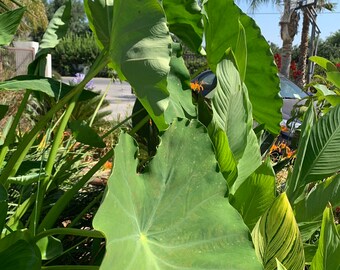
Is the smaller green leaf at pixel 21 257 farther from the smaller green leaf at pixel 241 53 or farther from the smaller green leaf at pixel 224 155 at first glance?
the smaller green leaf at pixel 241 53

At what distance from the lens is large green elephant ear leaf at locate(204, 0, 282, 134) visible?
120cm

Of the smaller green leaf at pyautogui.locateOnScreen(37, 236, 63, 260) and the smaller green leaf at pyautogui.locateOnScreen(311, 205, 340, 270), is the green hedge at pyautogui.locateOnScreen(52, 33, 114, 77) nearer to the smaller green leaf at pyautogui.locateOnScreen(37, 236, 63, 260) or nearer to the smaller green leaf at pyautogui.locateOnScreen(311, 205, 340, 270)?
the smaller green leaf at pyautogui.locateOnScreen(37, 236, 63, 260)

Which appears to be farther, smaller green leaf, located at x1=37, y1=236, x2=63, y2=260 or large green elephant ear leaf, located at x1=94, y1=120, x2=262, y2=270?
smaller green leaf, located at x1=37, y1=236, x2=63, y2=260

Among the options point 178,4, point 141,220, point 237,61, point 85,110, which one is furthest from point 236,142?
point 85,110

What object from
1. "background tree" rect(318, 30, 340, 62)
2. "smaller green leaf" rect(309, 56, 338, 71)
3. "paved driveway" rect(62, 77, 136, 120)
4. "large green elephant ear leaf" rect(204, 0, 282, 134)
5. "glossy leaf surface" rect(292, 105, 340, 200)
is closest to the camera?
"glossy leaf surface" rect(292, 105, 340, 200)

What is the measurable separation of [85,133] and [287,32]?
17.3 m

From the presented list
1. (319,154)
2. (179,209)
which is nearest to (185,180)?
(179,209)

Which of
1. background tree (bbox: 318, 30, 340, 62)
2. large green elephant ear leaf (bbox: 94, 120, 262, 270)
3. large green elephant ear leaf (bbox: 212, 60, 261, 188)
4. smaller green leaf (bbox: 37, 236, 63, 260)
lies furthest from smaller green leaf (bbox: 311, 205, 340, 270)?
background tree (bbox: 318, 30, 340, 62)

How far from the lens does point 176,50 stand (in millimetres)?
1174

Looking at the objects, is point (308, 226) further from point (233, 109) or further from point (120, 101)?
point (120, 101)

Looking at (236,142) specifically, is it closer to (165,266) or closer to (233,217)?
(233,217)

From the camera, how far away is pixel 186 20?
1.22 meters

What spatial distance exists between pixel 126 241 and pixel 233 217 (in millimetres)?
219

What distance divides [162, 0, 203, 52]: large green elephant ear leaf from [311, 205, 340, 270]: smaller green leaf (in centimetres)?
59
